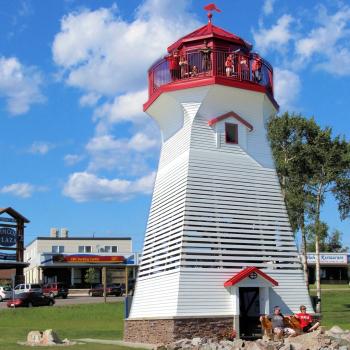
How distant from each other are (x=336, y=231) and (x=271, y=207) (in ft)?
223

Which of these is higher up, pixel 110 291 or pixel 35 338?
pixel 110 291

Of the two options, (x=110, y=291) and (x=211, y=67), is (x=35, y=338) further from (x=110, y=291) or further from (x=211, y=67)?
(x=110, y=291)

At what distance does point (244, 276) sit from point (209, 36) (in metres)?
7.97

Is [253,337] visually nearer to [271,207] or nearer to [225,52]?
[271,207]

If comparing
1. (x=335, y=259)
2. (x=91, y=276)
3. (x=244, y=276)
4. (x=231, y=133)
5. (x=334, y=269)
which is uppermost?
(x=231, y=133)

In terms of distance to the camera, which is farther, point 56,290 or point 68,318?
point 56,290

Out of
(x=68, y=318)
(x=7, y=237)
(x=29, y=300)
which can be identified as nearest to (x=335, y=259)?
(x=7, y=237)

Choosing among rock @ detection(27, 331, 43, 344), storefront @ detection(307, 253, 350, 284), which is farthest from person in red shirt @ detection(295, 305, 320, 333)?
storefront @ detection(307, 253, 350, 284)

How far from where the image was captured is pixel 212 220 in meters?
20.1

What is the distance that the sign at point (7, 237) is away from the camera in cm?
5075

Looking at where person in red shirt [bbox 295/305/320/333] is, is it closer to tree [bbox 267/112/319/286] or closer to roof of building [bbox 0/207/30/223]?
tree [bbox 267/112/319/286]

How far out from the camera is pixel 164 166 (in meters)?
22.6

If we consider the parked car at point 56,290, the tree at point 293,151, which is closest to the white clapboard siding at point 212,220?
the tree at point 293,151

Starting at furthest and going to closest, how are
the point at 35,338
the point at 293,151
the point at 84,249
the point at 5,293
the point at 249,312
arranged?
the point at 84,249
the point at 5,293
the point at 293,151
the point at 249,312
the point at 35,338
